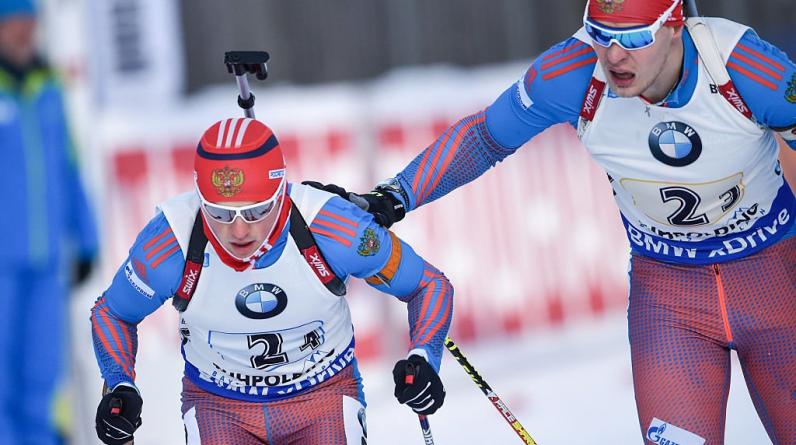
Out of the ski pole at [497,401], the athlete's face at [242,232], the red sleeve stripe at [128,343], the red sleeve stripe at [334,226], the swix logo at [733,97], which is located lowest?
the ski pole at [497,401]

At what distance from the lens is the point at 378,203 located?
4.11m

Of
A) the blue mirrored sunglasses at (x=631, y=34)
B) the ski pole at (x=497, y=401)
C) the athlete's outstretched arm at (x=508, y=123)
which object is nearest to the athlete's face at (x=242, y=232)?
the athlete's outstretched arm at (x=508, y=123)

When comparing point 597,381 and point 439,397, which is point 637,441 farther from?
point 439,397

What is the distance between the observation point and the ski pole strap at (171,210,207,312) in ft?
12.1

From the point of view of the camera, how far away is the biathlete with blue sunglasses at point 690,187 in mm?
3596

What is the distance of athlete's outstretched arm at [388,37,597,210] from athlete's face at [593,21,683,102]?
0.21m

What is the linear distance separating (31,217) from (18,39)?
34.8 inches

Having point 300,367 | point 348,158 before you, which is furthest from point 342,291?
point 348,158

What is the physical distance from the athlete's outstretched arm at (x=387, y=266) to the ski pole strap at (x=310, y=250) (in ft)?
0.07

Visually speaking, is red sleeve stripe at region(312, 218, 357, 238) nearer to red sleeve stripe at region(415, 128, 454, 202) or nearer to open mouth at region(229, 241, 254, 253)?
open mouth at region(229, 241, 254, 253)

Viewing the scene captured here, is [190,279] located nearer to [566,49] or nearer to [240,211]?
[240,211]

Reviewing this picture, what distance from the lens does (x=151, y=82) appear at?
6.66 metres

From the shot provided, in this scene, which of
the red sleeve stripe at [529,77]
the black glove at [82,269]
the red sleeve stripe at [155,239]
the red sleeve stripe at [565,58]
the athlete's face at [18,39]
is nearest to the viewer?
the red sleeve stripe at [155,239]

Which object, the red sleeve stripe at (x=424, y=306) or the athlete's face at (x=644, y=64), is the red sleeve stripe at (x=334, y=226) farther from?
the athlete's face at (x=644, y=64)
